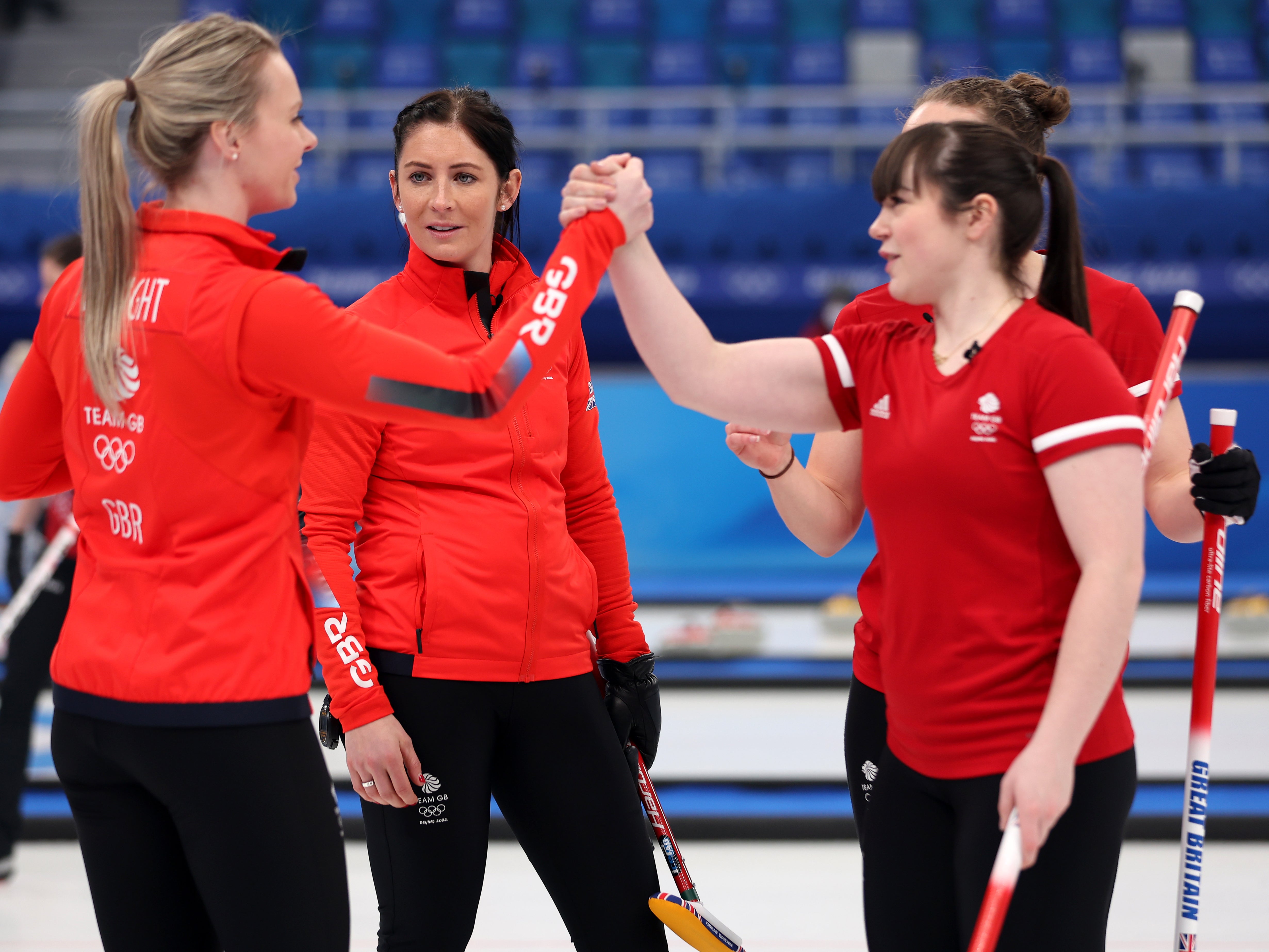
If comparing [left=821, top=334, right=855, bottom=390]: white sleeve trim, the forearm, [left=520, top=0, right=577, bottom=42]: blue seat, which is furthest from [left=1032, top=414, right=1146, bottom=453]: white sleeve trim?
[left=520, top=0, right=577, bottom=42]: blue seat

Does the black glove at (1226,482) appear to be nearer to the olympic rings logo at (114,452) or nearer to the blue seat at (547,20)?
the olympic rings logo at (114,452)

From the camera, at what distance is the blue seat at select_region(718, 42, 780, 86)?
1000 cm

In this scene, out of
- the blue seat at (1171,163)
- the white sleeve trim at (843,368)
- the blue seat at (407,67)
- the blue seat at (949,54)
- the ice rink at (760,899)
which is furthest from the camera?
the blue seat at (407,67)

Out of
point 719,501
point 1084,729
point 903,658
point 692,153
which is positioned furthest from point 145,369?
point 692,153

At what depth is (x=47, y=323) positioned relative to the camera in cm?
150

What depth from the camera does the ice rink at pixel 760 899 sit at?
3.10 meters

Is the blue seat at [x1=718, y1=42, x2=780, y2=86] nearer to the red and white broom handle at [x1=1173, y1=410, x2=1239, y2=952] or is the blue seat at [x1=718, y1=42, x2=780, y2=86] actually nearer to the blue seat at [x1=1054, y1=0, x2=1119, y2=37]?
the blue seat at [x1=1054, y1=0, x2=1119, y2=37]

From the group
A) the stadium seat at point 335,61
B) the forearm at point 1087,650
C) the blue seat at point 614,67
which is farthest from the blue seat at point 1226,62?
the forearm at point 1087,650

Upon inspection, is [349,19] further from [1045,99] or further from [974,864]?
[974,864]

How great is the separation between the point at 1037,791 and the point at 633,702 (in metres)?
0.79

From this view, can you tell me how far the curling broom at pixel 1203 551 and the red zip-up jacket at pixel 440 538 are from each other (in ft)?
2.43

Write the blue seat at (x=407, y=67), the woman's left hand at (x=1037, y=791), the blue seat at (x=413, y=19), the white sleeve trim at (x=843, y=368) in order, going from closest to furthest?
the woman's left hand at (x=1037, y=791)
the white sleeve trim at (x=843, y=368)
the blue seat at (x=407, y=67)
the blue seat at (x=413, y=19)

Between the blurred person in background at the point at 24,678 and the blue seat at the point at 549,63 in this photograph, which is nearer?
the blurred person in background at the point at 24,678

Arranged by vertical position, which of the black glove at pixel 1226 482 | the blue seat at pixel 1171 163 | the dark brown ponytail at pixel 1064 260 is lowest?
the black glove at pixel 1226 482
